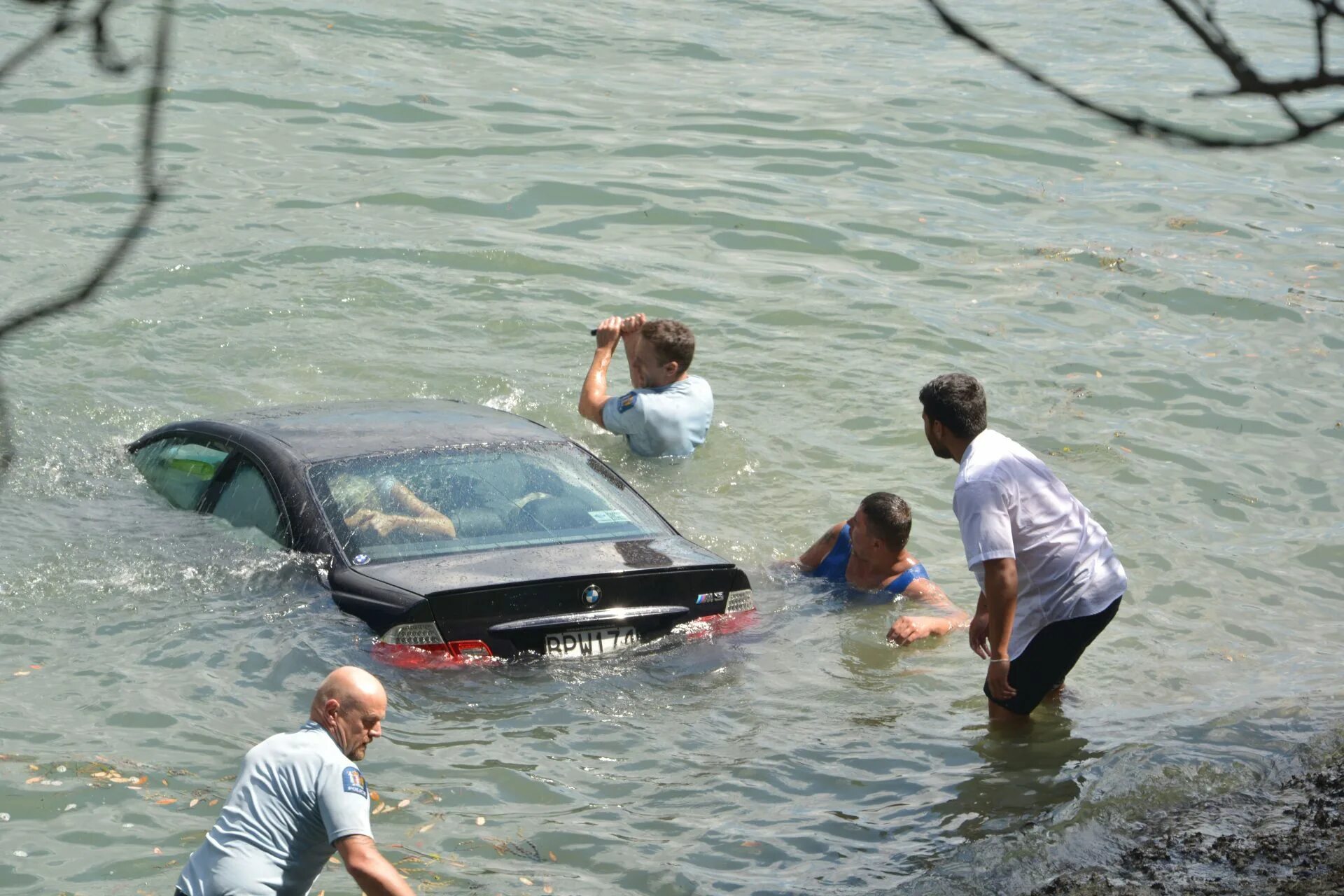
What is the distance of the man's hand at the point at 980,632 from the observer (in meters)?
6.70

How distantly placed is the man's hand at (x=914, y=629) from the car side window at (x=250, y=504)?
9.99 ft

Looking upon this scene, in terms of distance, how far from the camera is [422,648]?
6.50m

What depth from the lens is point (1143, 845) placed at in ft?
18.9

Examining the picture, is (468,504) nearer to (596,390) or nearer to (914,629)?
(914,629)

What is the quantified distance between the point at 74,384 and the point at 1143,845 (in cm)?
921

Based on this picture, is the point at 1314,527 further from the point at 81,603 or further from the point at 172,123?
the point at 172,123

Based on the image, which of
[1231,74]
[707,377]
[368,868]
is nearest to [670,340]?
[707,377]

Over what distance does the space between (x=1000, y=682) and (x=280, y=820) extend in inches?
128

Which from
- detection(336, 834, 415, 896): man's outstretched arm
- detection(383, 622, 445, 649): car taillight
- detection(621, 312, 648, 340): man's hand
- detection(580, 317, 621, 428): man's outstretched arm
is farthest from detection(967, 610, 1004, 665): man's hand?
detection(621, 312, 648, 340): man's hand

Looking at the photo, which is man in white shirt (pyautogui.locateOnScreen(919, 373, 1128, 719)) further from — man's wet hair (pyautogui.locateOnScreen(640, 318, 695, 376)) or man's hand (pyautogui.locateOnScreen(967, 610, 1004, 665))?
man's wet hair (pyautogui.locateOnScreen(640, 318, 695, 376))

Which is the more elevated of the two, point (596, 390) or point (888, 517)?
point (888, 517)

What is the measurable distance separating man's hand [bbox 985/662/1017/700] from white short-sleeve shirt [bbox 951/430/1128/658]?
205 millimetres

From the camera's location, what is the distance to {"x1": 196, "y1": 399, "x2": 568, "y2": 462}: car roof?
7797mm

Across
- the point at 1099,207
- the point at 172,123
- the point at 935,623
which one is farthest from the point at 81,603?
the point at 1099,207
